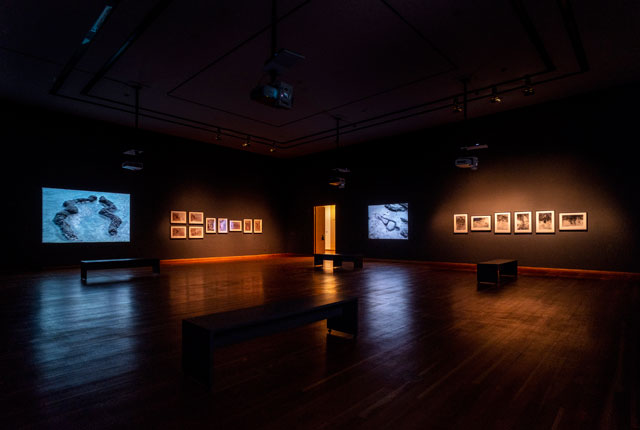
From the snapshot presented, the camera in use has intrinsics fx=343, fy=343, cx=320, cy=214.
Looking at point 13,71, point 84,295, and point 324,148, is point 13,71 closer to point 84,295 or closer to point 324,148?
point 84,295

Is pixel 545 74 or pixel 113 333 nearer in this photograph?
pixel 113 333

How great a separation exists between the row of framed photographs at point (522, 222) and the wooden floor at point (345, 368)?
3.96m

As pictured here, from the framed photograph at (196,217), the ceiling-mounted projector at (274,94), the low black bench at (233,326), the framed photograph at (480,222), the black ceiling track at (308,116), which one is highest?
the black ceiling track at (308,116)

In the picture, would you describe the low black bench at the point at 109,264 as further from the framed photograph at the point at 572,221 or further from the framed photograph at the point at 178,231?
the framed photograph at the point at 572,221

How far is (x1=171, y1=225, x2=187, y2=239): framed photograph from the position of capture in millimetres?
12492

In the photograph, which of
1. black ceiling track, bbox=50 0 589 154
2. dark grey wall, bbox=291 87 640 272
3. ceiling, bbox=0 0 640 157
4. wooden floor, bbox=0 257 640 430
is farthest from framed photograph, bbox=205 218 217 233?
wooden floor, bbox=0 257 640 430

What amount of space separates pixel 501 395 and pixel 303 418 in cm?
145

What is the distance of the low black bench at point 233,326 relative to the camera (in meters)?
2.63

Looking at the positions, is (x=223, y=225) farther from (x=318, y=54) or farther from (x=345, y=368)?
(x=345, y=368)

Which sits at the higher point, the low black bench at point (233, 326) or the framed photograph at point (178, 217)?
the framed photograph at point (178, 217)

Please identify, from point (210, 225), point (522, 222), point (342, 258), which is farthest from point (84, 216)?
point (522, 222)

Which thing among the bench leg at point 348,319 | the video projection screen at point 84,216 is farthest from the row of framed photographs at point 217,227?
the bench leg at point 348,319

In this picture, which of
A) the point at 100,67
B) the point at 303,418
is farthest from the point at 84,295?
the point at 303,418

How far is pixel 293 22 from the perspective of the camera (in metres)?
5.57
